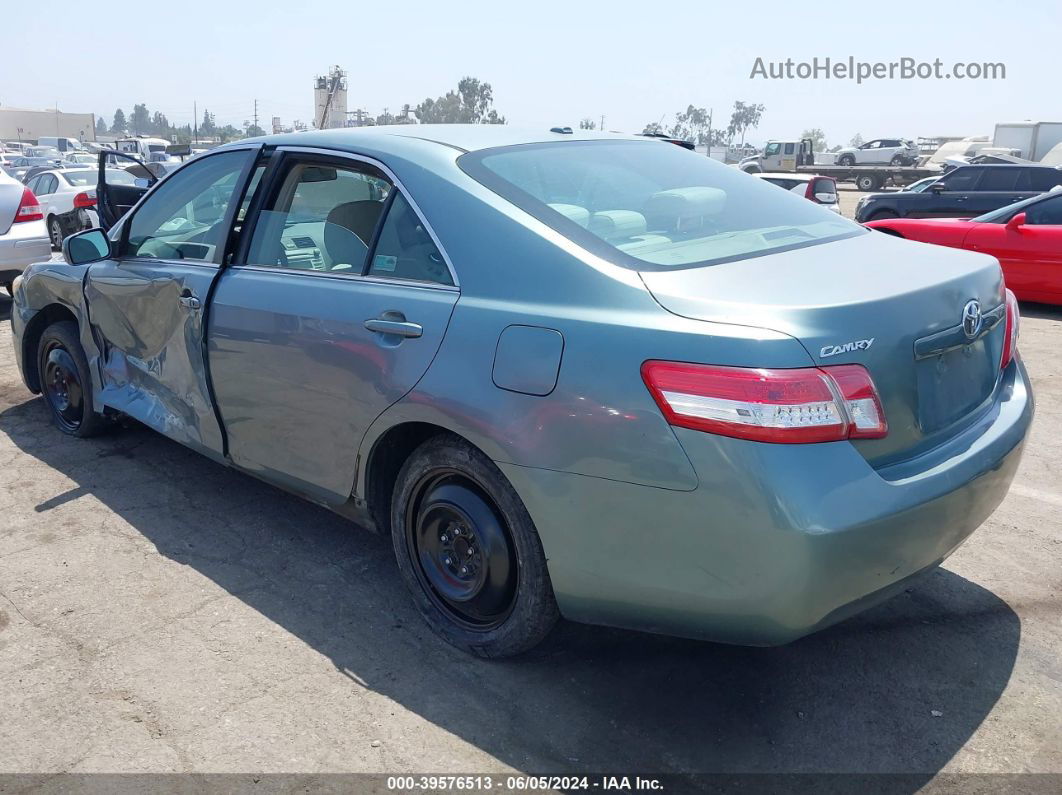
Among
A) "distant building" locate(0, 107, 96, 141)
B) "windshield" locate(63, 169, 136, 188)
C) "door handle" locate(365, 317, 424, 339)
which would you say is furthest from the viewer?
"distant building" locate(0, 107, 96, 141)

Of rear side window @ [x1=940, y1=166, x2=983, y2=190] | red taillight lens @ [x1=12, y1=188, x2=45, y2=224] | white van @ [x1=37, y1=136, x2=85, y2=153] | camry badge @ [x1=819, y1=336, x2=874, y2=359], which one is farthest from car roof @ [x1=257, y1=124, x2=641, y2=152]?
white van @ [x1=37, y1=136, x2=85, y2=153]

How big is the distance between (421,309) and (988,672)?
2128 millimetres

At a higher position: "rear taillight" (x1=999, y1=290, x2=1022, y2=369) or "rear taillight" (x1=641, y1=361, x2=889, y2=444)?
"rear taillight" (x1=999, y1=290, x2=1022, y2=369)

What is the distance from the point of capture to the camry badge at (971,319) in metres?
2.63

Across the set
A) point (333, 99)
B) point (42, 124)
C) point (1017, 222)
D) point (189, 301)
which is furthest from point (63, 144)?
point (42, 124)

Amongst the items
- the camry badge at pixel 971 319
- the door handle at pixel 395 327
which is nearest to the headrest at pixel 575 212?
the door handle at pixel 395 327

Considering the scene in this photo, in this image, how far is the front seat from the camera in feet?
10.5

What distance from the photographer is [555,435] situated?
2.48 m

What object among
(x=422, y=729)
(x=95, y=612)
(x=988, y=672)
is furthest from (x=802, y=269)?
(x=95, y=612)

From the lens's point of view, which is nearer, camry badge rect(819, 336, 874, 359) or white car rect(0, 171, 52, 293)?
camry badge rect(819, 336, 874, 359)

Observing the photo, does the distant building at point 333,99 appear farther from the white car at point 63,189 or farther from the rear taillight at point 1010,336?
the rear taillight at point 1010,336

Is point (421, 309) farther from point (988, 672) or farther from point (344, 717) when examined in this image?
point (988, 672)

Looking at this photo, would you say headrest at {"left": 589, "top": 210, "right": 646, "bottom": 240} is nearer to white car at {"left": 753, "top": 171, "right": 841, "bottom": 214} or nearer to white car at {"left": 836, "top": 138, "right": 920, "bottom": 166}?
white car at {"left": 753, "top": 171, "right": 841, "bottom": 214}

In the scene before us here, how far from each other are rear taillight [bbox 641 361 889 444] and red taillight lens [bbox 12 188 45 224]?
27.6ft
